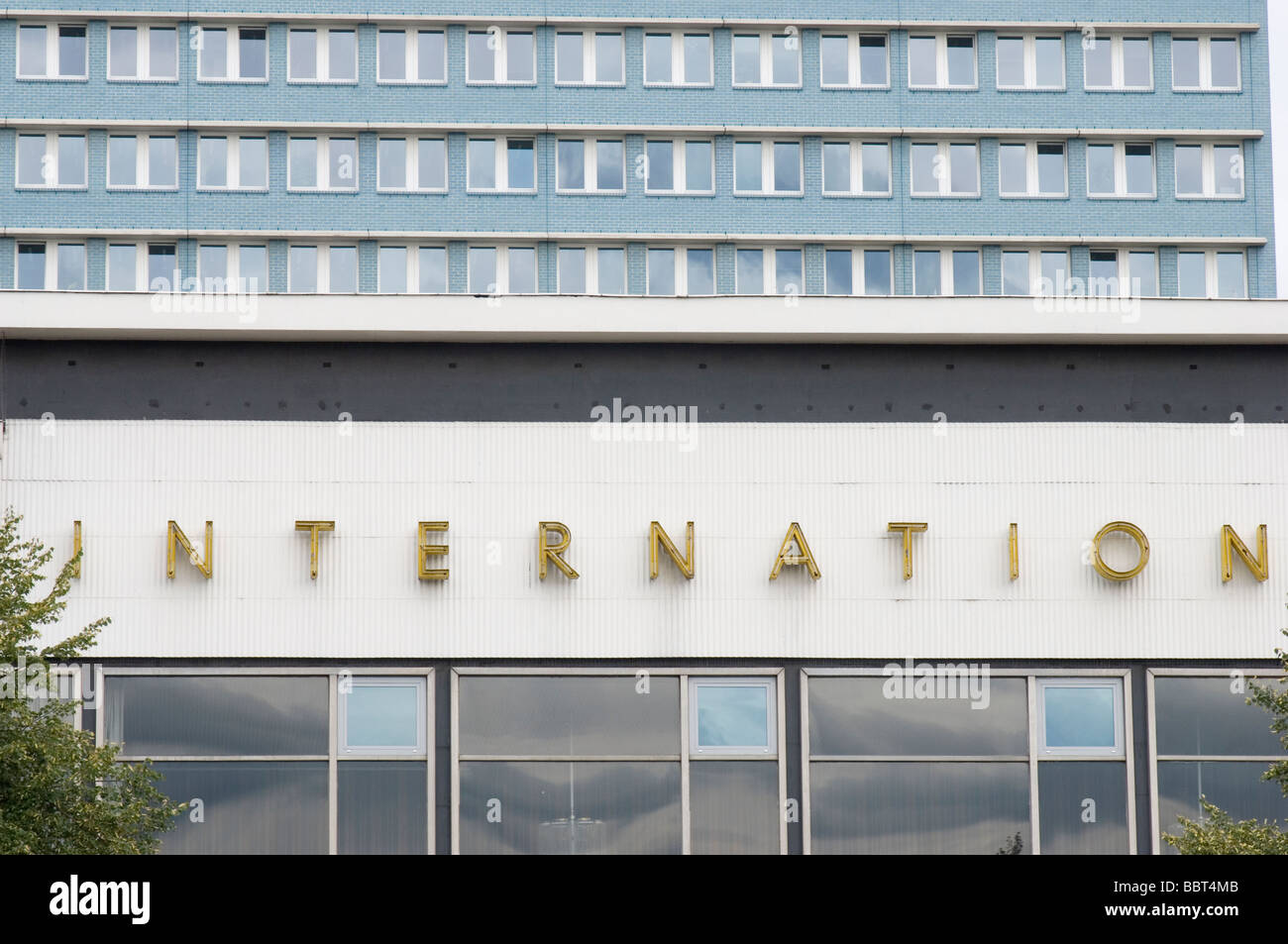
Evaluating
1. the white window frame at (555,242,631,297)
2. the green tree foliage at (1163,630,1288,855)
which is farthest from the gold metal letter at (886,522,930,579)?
the white window frame at (555,242,631,297)

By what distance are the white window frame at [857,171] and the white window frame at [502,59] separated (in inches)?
444

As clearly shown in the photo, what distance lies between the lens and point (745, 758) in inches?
882

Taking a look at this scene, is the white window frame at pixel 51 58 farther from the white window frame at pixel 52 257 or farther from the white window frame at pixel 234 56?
the white window frame at pixel 52 257

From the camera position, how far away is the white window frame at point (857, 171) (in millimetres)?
65312

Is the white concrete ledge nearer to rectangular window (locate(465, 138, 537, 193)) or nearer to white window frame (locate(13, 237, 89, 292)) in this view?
rectangular window (locate(465, 138, 537, 193))

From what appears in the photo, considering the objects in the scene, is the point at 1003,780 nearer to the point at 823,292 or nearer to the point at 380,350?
the point at 380,350

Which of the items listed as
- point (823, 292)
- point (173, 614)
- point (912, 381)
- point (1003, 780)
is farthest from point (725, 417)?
point (823, 292)

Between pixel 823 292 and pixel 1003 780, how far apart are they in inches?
1705

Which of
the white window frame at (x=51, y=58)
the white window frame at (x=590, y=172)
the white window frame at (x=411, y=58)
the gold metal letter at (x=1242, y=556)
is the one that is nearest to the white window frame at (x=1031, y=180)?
the white window frame at (x=590, y=172)

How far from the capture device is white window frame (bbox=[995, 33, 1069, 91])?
217ft

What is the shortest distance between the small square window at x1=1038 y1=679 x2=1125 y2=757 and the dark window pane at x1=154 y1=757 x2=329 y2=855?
935cm

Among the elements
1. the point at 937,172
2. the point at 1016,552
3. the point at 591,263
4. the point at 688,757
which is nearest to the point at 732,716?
the point at 688,757

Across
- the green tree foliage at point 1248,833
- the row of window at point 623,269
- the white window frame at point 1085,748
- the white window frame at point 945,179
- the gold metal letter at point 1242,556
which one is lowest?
the green tree foliage at point 1248,833

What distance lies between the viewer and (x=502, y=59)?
64.6 metres
